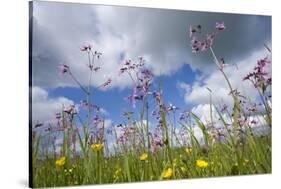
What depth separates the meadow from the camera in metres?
5.46

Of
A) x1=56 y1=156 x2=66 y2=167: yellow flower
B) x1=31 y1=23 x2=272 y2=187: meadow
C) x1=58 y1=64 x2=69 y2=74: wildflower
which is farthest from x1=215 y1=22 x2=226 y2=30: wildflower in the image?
x1=56 y1=156 x2=66 y2=167: yellow flower

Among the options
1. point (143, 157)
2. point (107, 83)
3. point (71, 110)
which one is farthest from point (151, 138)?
point (71, 110)

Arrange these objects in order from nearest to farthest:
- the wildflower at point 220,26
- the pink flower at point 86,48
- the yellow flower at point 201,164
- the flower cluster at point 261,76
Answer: the pink flower at point 86,48, the yellow flower at point 201,164, the wildflower at point 220,26, the flower cluster at point 261,76

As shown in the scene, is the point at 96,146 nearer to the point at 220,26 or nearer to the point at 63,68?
the point at 63,68

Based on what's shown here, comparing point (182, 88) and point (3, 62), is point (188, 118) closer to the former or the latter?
point (182, 88)

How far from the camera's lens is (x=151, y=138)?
5816 millimetres

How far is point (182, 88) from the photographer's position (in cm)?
594

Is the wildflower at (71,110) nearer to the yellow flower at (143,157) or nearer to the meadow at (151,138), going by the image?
the meadow at (151,138)

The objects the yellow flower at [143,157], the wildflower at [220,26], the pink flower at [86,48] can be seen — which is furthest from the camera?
the wildflower at [220,26]

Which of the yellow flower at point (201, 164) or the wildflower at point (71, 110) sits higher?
the wildflower at point (71, 110)

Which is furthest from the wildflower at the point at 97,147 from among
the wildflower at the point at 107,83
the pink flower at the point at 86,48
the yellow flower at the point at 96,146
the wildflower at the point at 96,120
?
the pink flower at the point at 86,48

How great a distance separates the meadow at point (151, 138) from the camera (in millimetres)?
5465

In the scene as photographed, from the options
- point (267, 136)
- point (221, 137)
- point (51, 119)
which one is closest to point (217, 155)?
point (221, 137)

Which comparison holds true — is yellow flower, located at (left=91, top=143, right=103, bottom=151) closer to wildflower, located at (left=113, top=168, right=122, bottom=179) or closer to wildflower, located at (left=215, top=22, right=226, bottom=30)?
wildflower, located at (left=113, top=168, right=122, bottom=179)
